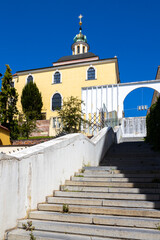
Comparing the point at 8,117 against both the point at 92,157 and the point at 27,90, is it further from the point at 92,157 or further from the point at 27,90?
the point at 92,157

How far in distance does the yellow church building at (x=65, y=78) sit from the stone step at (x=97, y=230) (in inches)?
996

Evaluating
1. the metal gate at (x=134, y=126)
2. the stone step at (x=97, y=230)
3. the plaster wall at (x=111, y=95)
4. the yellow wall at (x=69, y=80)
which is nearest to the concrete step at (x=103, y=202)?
the stone step at (x=97, y=230)

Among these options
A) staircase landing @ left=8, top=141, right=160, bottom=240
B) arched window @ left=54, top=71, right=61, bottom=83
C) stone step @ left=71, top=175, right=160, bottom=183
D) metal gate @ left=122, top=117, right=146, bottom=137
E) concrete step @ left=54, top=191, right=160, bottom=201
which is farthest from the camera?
arched window @ left=54, top=71, right=61, bottom=83

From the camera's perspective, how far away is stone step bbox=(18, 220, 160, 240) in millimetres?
2920

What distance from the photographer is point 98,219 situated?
337 cm

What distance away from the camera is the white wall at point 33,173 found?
10.5ft

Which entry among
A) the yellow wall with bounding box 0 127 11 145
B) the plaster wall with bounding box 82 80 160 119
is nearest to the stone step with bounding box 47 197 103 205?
the yellow wall with bounding box 0 127 11 145

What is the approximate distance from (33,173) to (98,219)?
1345 millimetres

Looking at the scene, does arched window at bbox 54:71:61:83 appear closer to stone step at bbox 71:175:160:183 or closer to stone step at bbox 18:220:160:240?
stone step at bbox 71:175:160:183

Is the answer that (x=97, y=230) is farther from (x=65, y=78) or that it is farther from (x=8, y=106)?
(x=65, y=78)

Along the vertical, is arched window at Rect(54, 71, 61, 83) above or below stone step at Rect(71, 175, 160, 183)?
above

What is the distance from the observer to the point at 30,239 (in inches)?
119

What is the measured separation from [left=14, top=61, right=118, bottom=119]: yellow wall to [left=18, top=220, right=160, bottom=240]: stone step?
2577 cm

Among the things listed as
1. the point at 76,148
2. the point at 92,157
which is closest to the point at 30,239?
the point at 76,148
